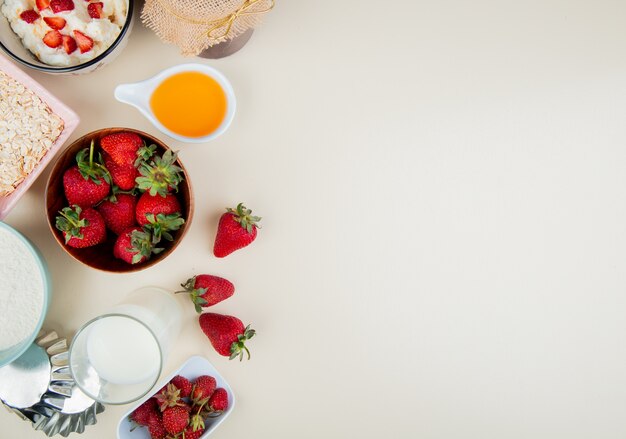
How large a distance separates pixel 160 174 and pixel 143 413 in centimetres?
40

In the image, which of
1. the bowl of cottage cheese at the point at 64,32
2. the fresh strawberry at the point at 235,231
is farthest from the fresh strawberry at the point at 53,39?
the fresh strawberry at the point at 235,231

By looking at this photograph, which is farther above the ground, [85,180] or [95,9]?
[95,9]

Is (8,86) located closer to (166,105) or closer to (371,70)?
(166,105)

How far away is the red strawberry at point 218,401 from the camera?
38.1 inches

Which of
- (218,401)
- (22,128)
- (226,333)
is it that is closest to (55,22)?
(22,128)

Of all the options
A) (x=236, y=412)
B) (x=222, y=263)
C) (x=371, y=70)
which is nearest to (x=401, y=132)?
(x=371, y=70)

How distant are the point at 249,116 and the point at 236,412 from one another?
52 cm

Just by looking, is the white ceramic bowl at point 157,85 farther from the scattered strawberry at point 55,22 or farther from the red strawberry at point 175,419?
the red strawberry at point 175,419

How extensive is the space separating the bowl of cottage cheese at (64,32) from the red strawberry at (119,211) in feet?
0.68

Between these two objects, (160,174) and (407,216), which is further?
(407,216)

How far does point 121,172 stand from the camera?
877mm

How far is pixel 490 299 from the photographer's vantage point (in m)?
1.05

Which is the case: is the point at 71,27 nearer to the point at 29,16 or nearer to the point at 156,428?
the point at 29,16

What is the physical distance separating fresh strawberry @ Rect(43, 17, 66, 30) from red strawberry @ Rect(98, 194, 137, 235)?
10.7 inches
